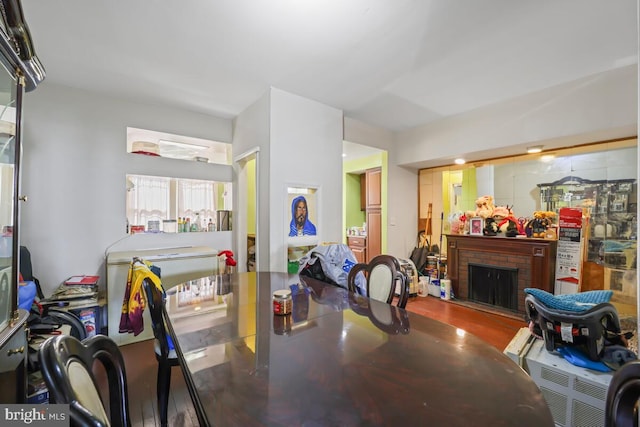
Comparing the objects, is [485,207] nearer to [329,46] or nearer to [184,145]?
[329,46]

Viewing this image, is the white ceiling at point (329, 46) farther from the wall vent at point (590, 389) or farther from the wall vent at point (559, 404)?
the wall vent at point (559, 404)

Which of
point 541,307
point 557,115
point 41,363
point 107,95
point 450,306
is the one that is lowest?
point 450,306

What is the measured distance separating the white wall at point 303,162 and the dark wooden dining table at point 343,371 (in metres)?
1.68

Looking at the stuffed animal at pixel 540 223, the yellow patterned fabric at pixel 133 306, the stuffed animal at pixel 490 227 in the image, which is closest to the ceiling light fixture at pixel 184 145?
the yellow patterned fabric at pixel 133 306

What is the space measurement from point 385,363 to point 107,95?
12.9 feet

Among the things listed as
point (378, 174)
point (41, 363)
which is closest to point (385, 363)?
point (41, 363)

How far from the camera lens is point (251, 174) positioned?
4395 mm

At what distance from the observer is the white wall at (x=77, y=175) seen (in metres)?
2.74

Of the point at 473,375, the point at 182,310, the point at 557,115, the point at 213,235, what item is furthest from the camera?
the point at 213,235

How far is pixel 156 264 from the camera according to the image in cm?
290

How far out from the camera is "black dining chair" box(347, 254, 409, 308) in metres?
1.75

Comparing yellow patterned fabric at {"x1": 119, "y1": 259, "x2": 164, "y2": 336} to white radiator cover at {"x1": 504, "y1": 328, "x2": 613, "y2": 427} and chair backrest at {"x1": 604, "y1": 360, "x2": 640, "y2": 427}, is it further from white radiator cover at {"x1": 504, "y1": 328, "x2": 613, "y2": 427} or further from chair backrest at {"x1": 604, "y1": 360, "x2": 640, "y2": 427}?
white radiator cover at {"x1": 504, "y1": 328, "x2": 613, "y2": 427}

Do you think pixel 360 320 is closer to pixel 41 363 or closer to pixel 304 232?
pixel 41 363

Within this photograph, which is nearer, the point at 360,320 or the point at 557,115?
the point at 360,320
